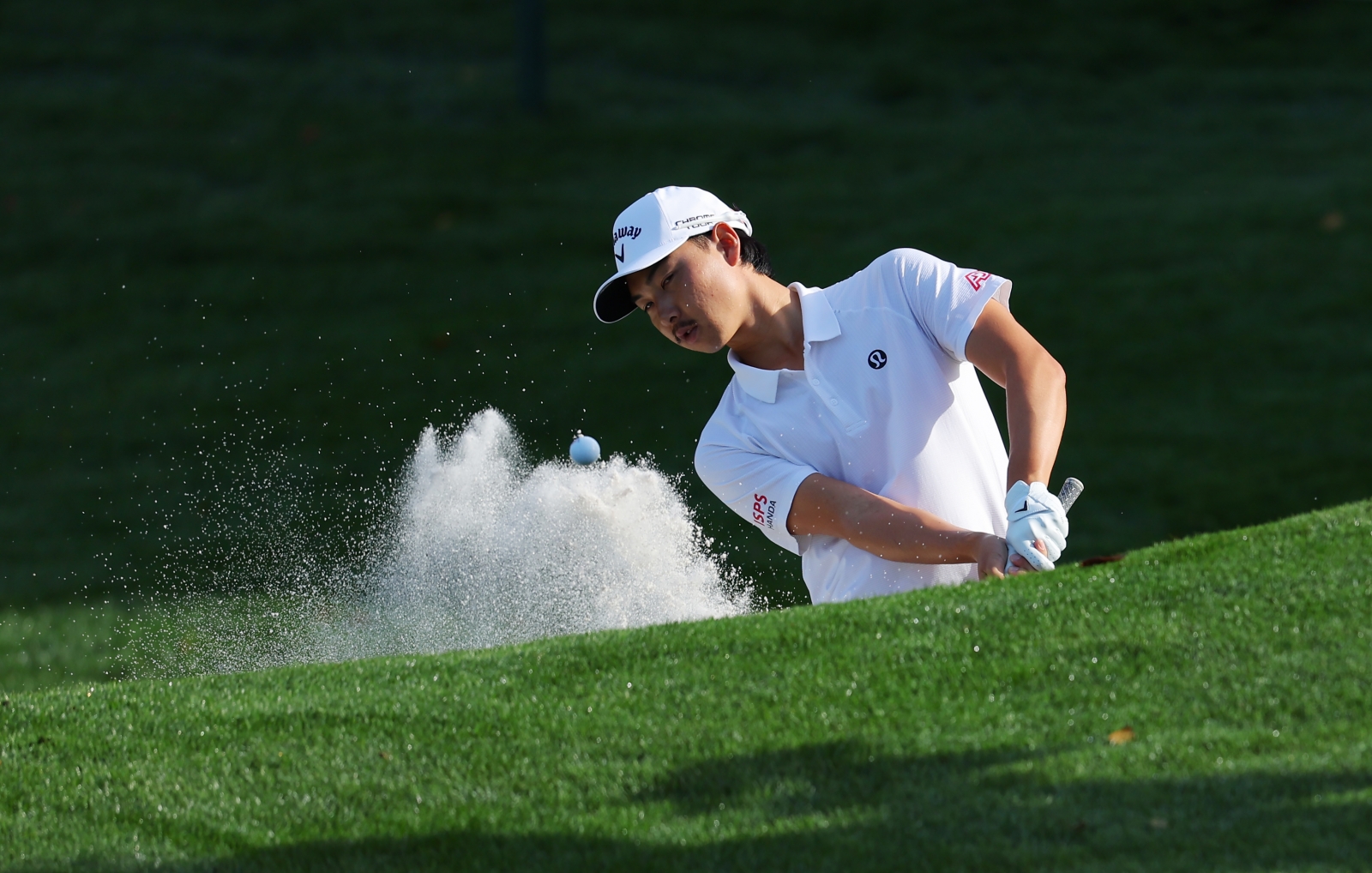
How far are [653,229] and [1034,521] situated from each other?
1.30 m

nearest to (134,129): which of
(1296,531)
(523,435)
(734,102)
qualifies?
(734,102)

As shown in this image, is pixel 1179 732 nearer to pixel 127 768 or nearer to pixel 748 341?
pixel 748 341

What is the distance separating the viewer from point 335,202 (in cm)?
1633

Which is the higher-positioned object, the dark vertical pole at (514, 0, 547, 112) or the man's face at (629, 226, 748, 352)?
the man's face at (629, 226, 748, 352)

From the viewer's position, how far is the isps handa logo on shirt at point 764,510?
4406 mm

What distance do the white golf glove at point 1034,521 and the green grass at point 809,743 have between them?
0.29ft

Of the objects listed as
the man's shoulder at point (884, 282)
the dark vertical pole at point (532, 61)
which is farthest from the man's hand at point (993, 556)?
the dark vertical pole at point (532, 61)

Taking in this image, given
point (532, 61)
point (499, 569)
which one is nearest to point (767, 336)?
point (499, 569)

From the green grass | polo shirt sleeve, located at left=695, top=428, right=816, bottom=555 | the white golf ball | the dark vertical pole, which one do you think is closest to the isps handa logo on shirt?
polo shirt sleeve, located at left=695, top=428, right=816, bottom=555

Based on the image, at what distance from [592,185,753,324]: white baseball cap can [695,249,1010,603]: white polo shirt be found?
0.38m

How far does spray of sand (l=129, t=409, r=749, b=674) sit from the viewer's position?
573 cm

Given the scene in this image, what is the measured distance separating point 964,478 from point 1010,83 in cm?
1421

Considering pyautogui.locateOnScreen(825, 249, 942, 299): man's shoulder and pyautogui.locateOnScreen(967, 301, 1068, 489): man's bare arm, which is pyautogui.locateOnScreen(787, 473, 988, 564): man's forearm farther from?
pyautogui.locateOnScreen(825, 249, 942, 299): man's shoulder

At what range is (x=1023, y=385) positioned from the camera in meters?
4.14
